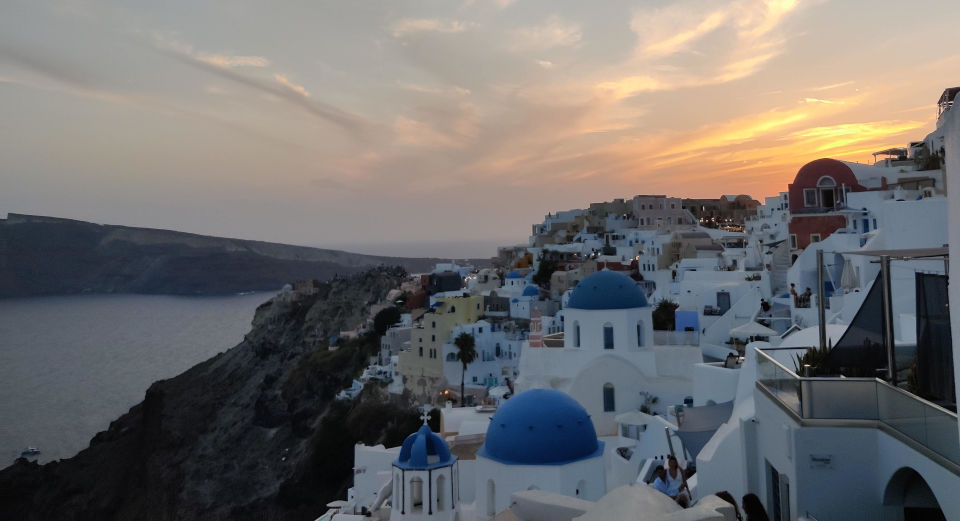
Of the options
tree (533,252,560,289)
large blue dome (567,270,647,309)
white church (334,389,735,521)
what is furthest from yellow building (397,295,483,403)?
white church (334,389,735,521)

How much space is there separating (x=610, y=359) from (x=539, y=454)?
680cm

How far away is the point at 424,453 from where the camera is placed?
13.2 meters

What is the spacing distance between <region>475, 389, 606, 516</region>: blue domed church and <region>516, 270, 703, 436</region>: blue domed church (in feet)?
18.3

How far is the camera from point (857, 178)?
27.5 metres


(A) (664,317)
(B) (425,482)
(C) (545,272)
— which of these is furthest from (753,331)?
(C) (545,272)

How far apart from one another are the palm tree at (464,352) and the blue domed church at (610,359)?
14.0 m

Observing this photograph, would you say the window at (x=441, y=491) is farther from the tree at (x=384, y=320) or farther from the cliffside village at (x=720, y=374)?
the tree at (x=384, y=320)

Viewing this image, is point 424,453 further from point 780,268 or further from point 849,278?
point 780,268

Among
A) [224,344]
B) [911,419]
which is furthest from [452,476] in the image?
[224,344]

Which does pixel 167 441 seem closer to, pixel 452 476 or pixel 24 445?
pixel 24 445

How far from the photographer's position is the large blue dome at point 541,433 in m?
11.5

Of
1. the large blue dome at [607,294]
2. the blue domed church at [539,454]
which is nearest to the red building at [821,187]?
the large blue dome at [607,294]

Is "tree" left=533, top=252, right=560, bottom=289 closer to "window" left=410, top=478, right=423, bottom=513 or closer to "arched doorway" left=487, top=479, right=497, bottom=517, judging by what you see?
"window" left=410, top=478, right=423, bottom=513

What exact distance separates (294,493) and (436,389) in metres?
9.95
